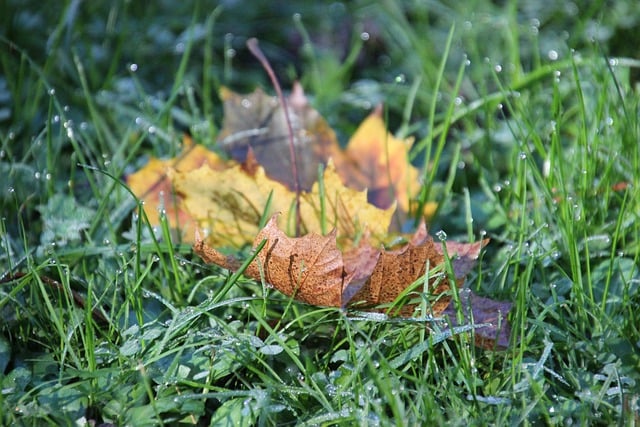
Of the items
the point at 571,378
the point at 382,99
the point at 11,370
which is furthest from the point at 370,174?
the point at 11,370

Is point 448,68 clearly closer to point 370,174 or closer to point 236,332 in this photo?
point 370,174

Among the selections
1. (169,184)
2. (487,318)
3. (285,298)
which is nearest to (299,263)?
(285,298)

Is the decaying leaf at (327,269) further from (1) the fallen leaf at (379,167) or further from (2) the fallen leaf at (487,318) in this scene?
(1) the fallen leaf at (379,167)

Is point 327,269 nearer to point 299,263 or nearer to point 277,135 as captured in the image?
point 299,263

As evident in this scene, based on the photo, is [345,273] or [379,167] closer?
[345,273]

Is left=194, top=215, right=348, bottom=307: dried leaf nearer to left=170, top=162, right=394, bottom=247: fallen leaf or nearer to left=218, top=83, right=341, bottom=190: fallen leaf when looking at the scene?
left=170, top=162, right=394, bottom=247: fallen leaf

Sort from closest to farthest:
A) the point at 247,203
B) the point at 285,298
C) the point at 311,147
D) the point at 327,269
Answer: the point at 327,269, the point at 285,298, the point at 247,203, the point at 311,147

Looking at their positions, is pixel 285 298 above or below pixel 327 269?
below
